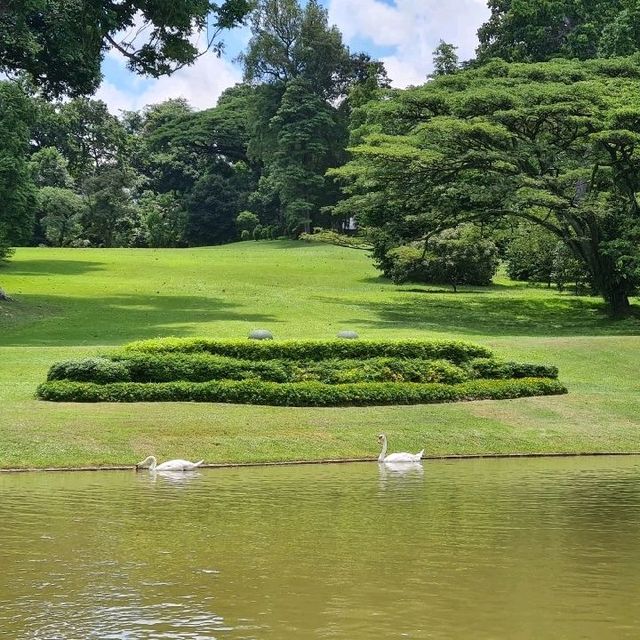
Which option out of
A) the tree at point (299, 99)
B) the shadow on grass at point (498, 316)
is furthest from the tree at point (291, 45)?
the shadow on grass at point (498, 316)

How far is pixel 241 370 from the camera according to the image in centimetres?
2205

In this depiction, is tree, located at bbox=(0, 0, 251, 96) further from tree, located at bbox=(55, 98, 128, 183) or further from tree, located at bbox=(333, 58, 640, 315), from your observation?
tree, located at bbox=(55, 98, 128, 183)

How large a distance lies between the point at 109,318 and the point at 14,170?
56.4 feet

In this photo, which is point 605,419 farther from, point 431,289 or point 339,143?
point 339,143

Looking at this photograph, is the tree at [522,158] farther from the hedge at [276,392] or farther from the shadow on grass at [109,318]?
the hedge at [276,392]

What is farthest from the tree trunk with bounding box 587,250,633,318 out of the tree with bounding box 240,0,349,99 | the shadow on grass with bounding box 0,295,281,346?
the tree with bounding box 240,0,349,99

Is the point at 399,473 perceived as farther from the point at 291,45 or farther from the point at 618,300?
the point at 291,45

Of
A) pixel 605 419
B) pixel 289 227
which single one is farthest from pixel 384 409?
pixel 289 227

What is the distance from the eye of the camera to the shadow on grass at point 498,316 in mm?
38250

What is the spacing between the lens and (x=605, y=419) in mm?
21484

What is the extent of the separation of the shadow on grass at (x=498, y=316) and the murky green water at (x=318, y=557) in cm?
2239

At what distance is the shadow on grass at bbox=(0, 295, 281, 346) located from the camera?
32.1 meters

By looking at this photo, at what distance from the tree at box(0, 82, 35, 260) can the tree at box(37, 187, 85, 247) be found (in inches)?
941

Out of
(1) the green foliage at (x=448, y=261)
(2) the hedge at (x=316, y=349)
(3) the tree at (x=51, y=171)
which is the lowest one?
(2) the hedge at (x=316, y=349)
